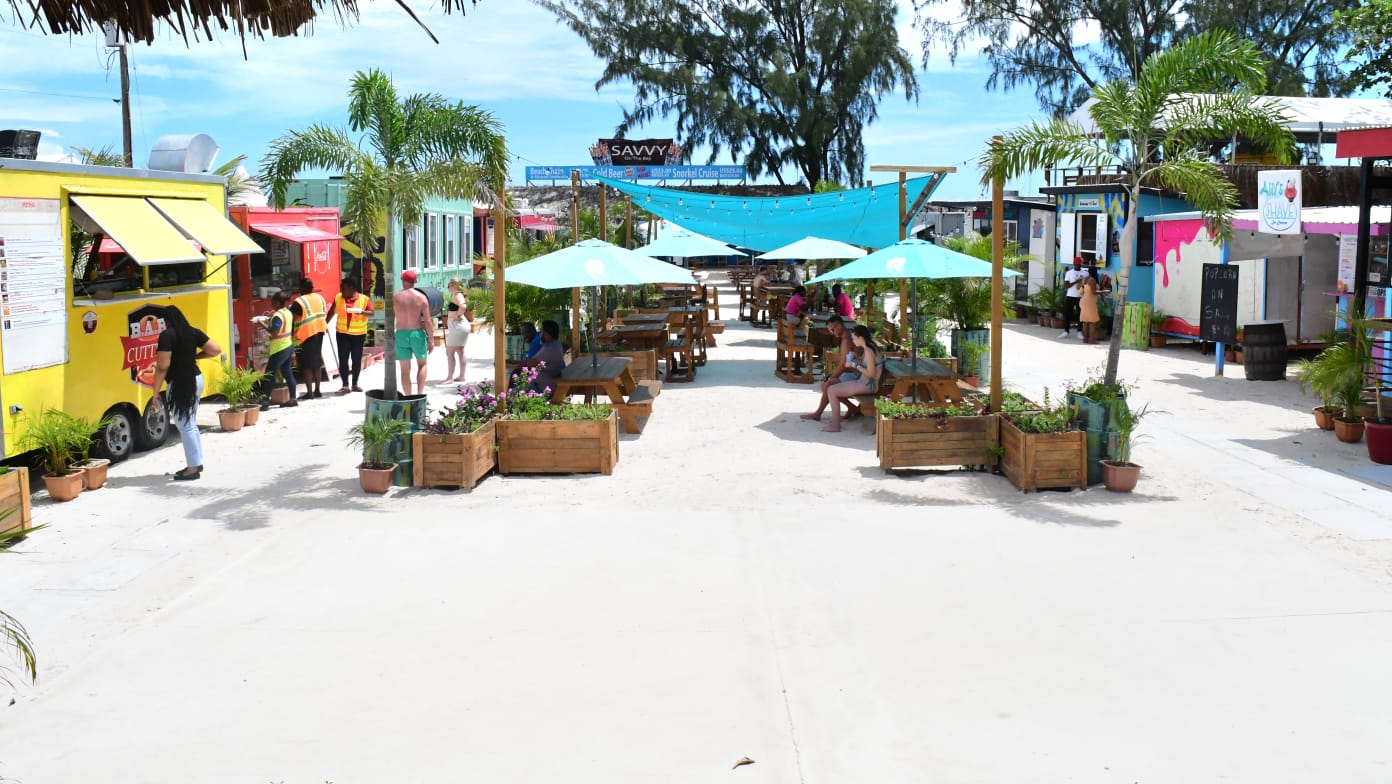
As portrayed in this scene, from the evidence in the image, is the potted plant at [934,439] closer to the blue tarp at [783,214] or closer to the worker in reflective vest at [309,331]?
the worker in reflective vest at [309,331]

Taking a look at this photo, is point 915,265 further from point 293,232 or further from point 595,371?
point 293,232

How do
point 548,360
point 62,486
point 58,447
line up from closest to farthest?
point 62,486 < point 58,447 < point 548,360

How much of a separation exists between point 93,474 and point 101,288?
2.11 metres

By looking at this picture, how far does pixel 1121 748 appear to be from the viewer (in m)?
4.81

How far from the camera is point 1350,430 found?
11.5 meters

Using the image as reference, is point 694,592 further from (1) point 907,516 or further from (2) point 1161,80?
(2) point 1161,80

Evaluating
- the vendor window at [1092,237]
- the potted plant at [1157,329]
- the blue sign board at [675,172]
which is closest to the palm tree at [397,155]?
the potted plant at [1157,329]

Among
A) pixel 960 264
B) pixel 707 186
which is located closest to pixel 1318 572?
pixel 960 264

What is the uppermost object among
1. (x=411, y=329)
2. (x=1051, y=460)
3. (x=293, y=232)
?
(x=293, y=232)

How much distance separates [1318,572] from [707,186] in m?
41.4

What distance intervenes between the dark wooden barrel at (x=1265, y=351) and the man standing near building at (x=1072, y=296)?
6.64 meters

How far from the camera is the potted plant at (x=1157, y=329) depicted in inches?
816

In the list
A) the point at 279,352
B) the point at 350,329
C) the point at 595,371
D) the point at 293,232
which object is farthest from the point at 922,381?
the point at 293,232

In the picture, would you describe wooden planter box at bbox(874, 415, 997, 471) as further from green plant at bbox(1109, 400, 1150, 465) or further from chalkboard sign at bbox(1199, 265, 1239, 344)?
chalkboard sign at bbox(1199, 265, 1239, 344)
